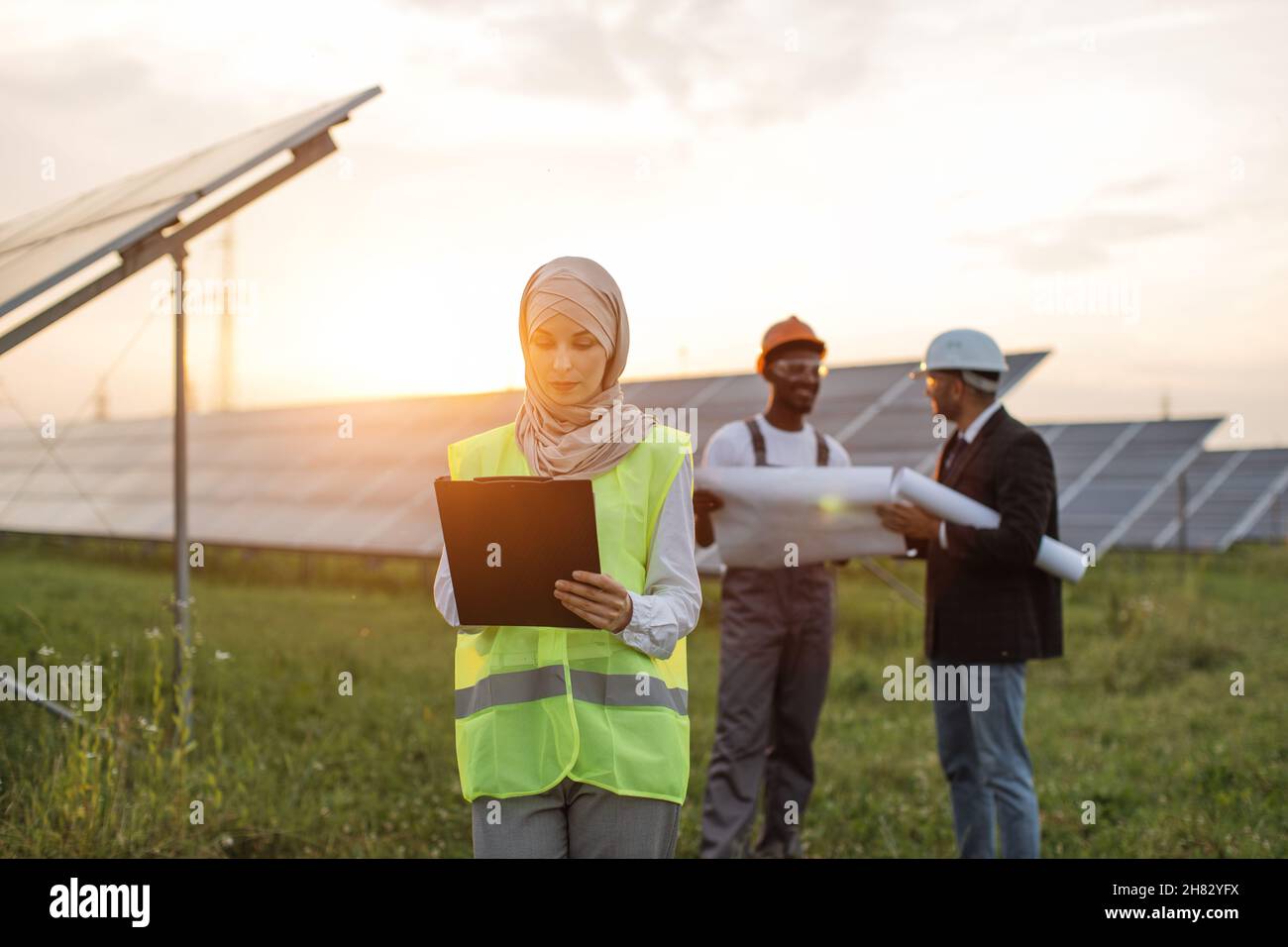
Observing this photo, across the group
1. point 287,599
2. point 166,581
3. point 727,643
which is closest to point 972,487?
point 727,643

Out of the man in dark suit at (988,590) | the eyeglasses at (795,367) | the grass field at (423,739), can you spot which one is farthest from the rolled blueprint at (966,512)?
the grass field at (423,739)

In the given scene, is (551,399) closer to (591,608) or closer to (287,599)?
(591,608)

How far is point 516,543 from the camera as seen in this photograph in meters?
2.17

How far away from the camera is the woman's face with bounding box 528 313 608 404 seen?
2.24 metres

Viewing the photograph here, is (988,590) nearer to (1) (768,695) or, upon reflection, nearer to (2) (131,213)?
(1) (768,695)

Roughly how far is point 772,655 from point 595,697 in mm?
2390

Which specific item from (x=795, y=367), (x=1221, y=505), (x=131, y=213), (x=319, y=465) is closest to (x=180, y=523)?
A: (x=131, y=213)

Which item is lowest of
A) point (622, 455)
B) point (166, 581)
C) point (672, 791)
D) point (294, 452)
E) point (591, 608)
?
point (672, 791)

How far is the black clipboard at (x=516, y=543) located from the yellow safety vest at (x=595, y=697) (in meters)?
0.11

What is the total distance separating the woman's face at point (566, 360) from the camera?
2.24 m

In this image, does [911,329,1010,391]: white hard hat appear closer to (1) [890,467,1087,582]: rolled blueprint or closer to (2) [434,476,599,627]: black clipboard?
(1) [890,467,1087,582]: rolled blueprint

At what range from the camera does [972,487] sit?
13.4 feet
